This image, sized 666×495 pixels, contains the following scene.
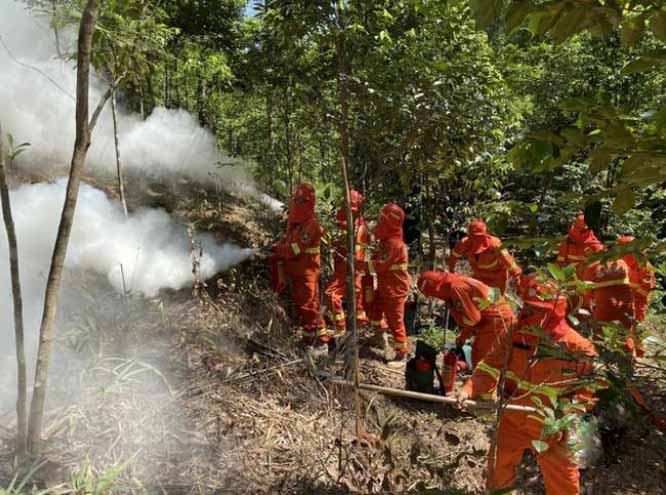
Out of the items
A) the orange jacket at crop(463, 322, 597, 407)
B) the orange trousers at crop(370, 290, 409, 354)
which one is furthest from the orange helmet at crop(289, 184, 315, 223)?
the orange jacket at crop(463, 322, 597, 407)

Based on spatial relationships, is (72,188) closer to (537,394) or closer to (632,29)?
(632,29)

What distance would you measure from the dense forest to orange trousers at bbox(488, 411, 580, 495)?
10.5 inches

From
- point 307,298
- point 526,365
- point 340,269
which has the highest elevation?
point 526,365

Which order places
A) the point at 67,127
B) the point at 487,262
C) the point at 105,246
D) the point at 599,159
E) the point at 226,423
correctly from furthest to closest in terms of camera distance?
the point at 67,127
the point at 487,262
the point at 105,246
the point at 226,423
the point at 599,159

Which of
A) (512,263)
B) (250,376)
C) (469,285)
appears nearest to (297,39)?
(469,285)

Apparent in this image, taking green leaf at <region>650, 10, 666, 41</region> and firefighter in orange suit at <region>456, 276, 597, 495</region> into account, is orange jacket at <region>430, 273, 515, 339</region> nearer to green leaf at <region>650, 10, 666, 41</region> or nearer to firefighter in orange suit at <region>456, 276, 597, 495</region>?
firefighter in orange suit at <region>456, 276, 597, 495</region>

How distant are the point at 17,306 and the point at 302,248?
340 cm

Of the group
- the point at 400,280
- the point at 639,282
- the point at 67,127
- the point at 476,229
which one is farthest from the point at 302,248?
the point at 67,127

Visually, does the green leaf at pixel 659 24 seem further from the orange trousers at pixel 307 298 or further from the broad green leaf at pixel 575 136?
the orange trousers at pixel 307 298

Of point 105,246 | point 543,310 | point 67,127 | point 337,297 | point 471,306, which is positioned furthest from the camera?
point 67,127

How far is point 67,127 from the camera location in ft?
25.8

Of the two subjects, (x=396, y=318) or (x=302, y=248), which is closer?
(x=302, y=248)

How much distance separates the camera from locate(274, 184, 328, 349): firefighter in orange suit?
5629 millimetres

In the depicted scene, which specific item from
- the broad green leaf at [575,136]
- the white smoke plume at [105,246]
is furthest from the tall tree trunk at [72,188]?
the white smoke plume at [105,246]
